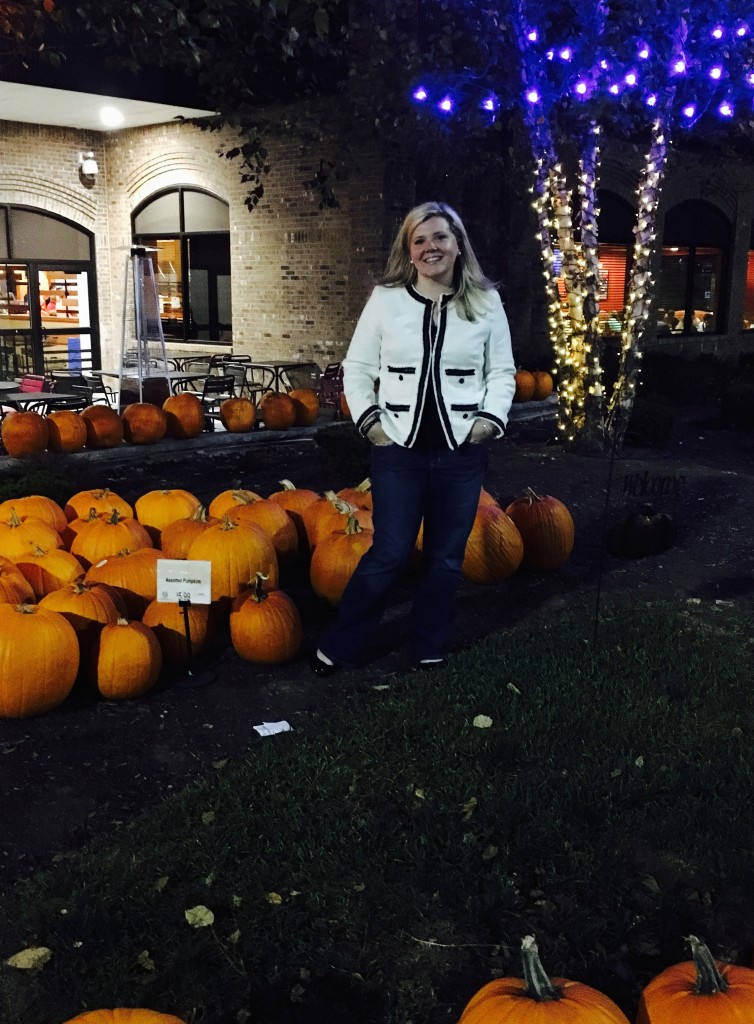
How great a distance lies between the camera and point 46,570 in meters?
4.81

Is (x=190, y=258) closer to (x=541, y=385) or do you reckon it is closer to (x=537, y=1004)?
(x=541, y=385)

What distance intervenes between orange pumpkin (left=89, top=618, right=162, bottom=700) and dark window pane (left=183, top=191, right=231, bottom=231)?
12699mm

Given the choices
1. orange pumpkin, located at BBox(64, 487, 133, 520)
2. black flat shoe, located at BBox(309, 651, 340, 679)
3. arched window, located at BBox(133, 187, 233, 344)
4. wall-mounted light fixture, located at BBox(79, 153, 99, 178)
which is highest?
wall-mounted light fixture, located at BBox(79, 153, 99, 178)

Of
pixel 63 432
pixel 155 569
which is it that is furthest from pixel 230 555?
pixel 63 432

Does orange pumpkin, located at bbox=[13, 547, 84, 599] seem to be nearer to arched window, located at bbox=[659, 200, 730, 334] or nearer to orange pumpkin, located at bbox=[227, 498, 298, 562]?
orange pumpkin, located at bbox=[227, 498, 298, 562]

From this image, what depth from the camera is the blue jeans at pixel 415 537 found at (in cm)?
428

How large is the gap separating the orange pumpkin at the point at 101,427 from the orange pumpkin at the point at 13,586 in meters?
5.79

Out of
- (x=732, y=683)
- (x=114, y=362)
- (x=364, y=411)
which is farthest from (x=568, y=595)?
(x=114, y=362)

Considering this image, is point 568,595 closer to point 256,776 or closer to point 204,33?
point 256,776

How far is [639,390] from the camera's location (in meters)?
16.3

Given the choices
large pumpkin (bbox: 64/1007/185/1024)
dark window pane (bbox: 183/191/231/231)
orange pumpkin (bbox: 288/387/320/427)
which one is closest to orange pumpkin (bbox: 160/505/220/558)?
large pumpkin (bbox: 64/1007/185/1024)

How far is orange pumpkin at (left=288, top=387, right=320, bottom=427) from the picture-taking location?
39.8 feet

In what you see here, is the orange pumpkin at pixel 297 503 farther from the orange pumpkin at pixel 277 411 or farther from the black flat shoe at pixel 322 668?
the orange pumpkin at pixel 277 411

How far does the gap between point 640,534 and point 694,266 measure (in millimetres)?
15159
